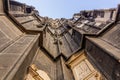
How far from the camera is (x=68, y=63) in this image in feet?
31.1

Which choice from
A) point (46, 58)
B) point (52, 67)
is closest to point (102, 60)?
point (52, 67)

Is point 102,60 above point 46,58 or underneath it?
above

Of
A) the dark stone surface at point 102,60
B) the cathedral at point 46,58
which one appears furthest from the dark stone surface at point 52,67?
the dark stone surface at point 102,60

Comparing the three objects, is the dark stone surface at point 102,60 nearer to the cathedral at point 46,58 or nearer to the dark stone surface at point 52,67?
the cathedral at point 46,58

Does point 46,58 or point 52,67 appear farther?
point 46,58

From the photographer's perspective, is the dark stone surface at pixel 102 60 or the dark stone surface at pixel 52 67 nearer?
the dark stone surface at pixel 102 60

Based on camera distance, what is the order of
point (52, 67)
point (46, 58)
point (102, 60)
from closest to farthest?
point (102, 60) < point (52, 67) < point (46, 58)

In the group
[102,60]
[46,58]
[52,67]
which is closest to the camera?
[102,60]

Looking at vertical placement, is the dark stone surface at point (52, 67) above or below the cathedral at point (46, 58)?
below

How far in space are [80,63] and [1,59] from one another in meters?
4.88

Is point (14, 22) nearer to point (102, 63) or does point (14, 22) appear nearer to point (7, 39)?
point (7, 39)

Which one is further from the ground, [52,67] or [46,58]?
[46,58]

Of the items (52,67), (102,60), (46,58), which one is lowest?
(52,67)

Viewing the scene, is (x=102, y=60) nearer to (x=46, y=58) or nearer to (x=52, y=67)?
(x=52, y=67)
